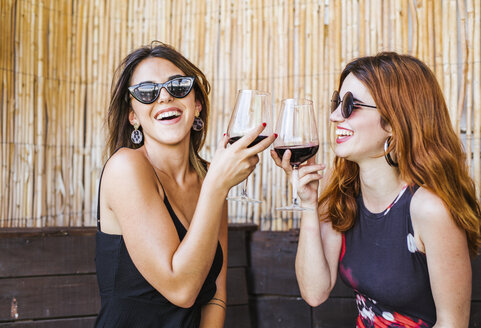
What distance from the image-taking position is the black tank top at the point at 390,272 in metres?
1.60

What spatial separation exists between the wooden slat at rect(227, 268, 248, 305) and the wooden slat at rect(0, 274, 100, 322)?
0.71 meters

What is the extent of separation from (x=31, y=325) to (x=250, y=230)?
124cm

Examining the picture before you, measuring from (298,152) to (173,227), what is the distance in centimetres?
46

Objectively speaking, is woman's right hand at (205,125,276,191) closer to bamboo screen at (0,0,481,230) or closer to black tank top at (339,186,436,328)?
black tank top at (339,186,436,328)

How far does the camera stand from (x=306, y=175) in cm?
168

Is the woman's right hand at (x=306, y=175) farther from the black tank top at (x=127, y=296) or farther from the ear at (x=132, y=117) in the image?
the ear at (x=132, y=117)

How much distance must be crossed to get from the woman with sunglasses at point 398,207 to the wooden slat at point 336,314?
86 centimetres

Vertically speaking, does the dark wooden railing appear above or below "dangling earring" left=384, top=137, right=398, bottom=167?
below

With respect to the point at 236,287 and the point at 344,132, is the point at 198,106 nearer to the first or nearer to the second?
the point at 344,132

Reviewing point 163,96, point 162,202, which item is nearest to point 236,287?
point 162,202

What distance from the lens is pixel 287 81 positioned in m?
2.98

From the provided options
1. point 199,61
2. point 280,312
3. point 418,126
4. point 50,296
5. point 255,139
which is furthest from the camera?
point 199,61

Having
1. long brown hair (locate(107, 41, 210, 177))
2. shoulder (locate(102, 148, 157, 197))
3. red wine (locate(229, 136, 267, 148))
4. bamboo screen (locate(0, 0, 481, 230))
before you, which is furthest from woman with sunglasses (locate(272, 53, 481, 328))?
bamboo screen (locate(0, 0, 481, 230))

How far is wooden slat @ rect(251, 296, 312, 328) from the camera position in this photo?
2.73 m
